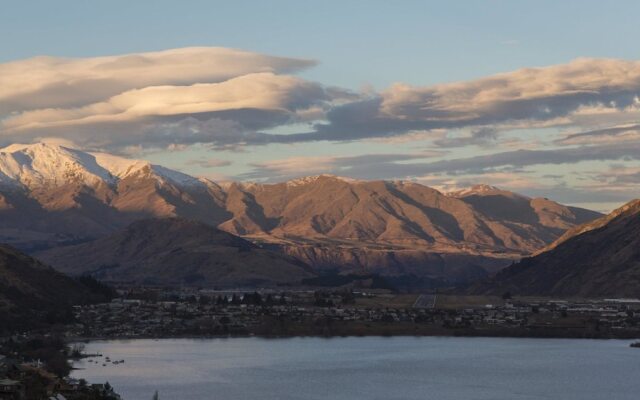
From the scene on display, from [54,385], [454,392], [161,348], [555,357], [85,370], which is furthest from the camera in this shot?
[161,348]

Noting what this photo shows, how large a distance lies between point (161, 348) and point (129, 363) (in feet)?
97.3

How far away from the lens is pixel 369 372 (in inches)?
6329

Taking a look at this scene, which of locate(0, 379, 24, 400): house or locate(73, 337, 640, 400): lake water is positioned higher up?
locate(0, 379, 24, 400): house

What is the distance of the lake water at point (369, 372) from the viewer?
453 feet

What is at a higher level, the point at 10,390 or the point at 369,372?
the point at 10,390

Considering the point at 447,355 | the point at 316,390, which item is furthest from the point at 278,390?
the point at 447,355

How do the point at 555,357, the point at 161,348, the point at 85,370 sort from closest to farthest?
the point at 85,370, the point at 555,357, the point at 161,348

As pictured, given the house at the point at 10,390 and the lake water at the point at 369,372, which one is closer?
the house at the point at 10,390

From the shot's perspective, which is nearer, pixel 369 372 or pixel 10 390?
pixel 10 390

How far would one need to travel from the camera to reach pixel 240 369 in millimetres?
163125

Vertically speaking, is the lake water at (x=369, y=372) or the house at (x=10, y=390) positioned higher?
the house at (x=10, y=390)

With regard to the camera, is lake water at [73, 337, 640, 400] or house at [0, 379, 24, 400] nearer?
house at [0, 379, 24, 400]

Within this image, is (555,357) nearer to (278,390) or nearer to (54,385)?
(278,390)

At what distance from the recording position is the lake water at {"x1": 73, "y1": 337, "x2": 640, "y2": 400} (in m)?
138
